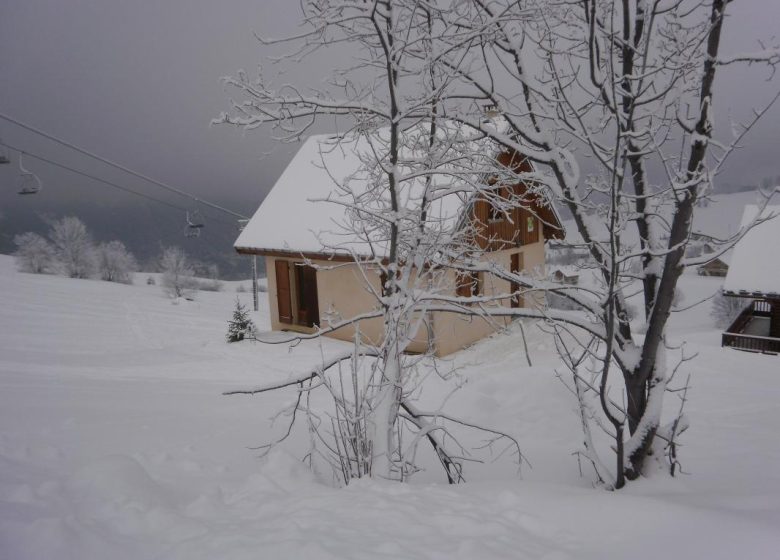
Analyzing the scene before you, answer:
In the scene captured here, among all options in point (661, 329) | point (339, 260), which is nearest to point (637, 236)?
point (661, 329)

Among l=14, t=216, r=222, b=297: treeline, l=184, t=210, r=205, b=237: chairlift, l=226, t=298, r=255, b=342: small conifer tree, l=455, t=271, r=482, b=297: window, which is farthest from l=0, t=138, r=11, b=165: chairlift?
l=14, t=216, r=222, b=297: treeline

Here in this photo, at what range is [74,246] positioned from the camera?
3384 centimetres

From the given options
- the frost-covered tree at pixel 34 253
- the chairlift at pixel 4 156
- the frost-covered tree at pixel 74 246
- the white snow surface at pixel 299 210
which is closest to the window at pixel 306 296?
the white snow surface at pixel 299 210

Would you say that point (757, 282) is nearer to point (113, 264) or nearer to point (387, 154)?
point (387, 154)

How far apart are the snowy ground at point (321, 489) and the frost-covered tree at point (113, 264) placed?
31.1 meters

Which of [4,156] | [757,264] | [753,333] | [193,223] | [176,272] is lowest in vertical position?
[753,333]

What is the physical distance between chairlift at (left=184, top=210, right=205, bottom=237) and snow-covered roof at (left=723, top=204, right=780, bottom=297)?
52.5 feet

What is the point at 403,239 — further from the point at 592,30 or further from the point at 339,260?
the point at 339,260

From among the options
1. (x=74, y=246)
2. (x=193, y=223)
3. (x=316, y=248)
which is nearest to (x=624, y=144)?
(x=316, y=248)

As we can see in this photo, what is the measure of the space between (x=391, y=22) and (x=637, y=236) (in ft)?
9.03

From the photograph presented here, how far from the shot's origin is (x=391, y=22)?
3.36 meters

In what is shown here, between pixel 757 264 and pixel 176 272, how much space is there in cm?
3607

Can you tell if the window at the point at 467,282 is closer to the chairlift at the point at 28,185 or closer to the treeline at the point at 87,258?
the chairlift at the point at 28,185

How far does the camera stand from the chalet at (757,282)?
11258 millimetres
